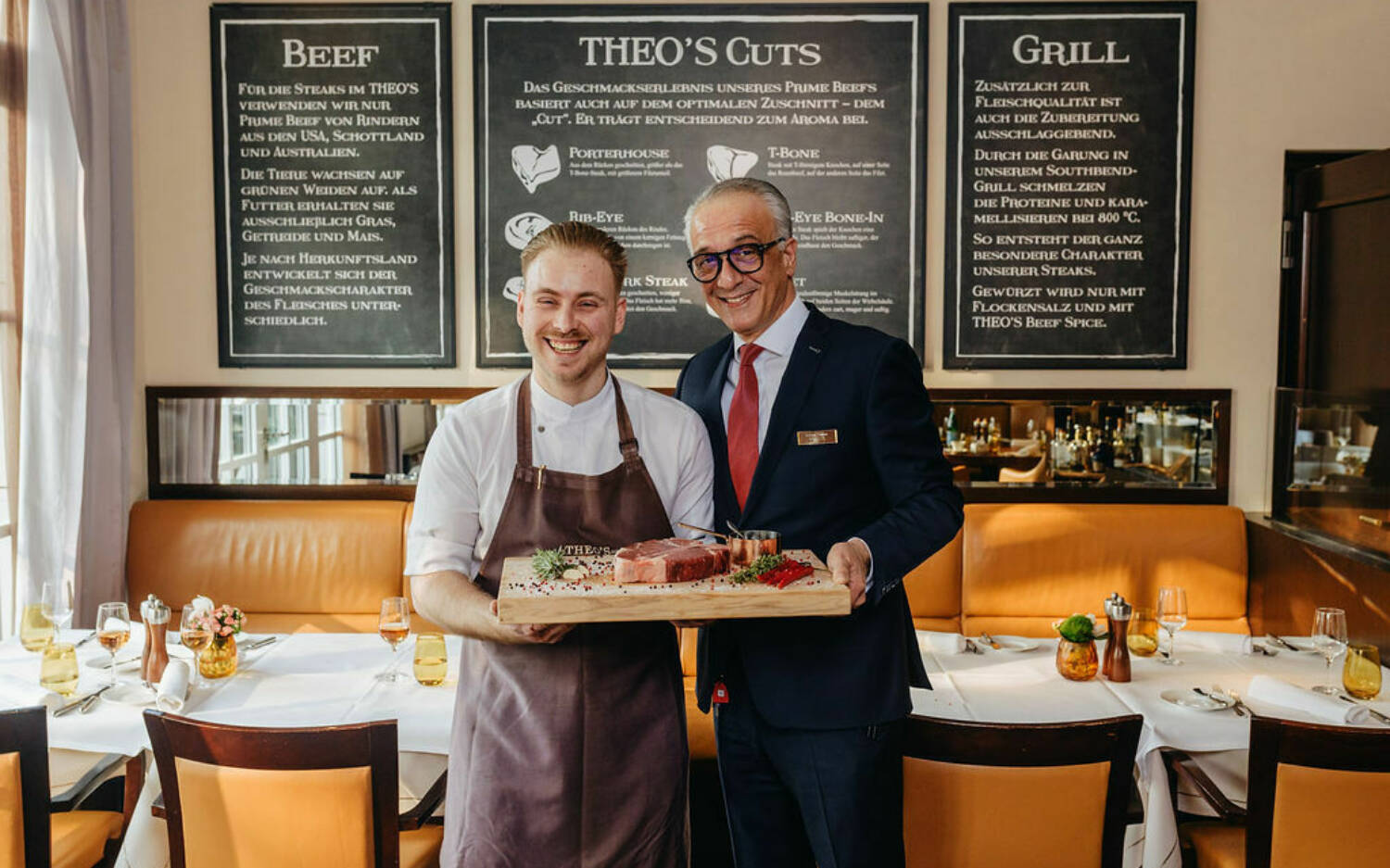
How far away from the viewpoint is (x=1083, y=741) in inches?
72.0

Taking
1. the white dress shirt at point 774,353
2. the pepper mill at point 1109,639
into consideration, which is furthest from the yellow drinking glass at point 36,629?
the pepper mill at point 1109,639

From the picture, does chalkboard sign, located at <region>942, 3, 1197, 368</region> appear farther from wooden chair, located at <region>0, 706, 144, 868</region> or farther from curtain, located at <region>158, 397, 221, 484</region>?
wooden chair, located at <region>0, 706, 144, 868</region>

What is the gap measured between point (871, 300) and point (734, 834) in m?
2.76

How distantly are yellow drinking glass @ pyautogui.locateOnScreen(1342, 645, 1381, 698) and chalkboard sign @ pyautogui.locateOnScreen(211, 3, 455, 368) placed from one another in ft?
11.5

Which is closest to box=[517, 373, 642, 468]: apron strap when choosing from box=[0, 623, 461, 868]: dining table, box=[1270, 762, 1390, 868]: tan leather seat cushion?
box=[0, 623, 461, 868]: dining table

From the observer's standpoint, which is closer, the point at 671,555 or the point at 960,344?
the point at 671,555

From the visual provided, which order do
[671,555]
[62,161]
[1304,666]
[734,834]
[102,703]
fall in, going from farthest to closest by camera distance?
[62,161] < [1304,666] < [102,703] < [734,834] < [671,555]

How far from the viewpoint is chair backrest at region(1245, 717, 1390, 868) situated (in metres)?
1.90

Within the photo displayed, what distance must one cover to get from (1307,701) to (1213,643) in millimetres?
562

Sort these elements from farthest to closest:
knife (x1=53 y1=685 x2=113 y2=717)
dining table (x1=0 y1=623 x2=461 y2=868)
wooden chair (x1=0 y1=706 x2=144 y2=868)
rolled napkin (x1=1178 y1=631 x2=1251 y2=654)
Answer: rolled napkin (x1=1178 y1=631 x2=1251 y2=654)
knife (x1=53 y1=685 x2=113 y2=717)
dining table (x1=0 y1=623 x2=461 y2=868)
wooden chair (x1=0 y1=706 x2=144 y2=868)

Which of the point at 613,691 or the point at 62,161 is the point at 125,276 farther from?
the point at 613,691

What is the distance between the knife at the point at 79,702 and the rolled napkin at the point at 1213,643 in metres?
3.11

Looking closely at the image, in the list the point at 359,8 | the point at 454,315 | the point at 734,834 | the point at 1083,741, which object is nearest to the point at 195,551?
the point at 454,315

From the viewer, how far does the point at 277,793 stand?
73.9 inches
